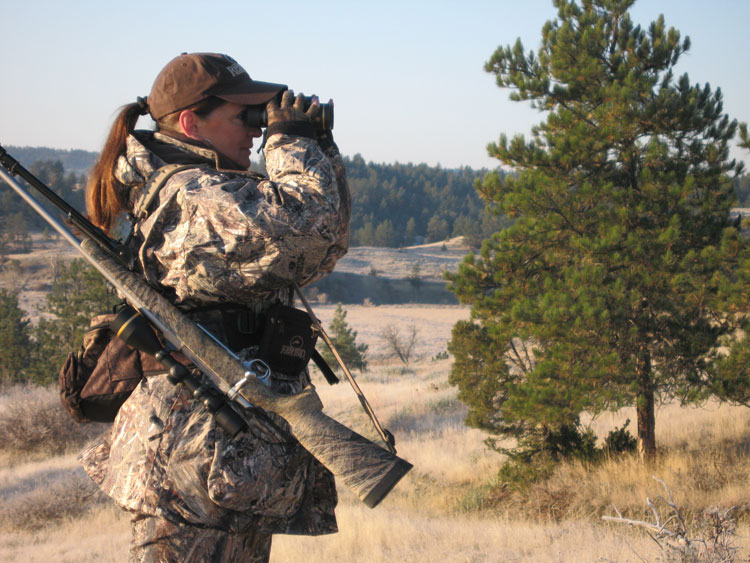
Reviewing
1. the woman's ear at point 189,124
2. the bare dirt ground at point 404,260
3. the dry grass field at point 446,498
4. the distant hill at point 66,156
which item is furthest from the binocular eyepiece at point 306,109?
the distant hill at point 66,156

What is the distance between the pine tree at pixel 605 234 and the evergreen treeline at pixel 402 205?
60420 millimetres

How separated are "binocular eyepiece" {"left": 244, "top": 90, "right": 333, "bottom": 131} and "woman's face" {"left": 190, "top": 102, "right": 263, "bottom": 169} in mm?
42

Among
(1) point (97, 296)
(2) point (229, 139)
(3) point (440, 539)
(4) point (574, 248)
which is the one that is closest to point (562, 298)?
(4) point (574, 248)

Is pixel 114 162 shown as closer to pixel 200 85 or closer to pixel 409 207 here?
pixel 200 85

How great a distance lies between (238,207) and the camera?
1.84 metres

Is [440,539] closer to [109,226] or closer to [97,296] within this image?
[109,226]

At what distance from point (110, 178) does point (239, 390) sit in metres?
0.86

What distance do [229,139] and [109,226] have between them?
0.55 metres

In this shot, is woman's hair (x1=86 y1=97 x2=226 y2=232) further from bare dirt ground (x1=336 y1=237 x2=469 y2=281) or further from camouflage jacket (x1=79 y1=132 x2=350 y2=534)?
bare dirt ground (x1=336 y1=237 x2=469 y2=281)

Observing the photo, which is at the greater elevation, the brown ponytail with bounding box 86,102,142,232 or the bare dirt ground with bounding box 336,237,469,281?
the brown ponytail with bounding box 86,102,142,232

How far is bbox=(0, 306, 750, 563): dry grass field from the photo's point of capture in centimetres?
537

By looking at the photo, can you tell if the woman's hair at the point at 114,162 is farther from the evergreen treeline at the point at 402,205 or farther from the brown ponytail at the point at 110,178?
the evergreen treeline at the point at 402,205

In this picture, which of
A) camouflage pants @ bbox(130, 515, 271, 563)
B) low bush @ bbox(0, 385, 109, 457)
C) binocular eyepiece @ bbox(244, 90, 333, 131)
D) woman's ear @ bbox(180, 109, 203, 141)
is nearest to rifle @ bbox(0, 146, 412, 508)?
camouflage pants @ bbox(130, 515, 271, 563)

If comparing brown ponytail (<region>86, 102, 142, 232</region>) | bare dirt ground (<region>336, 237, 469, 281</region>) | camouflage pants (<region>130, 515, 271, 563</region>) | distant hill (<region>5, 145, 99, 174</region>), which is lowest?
bare dirt ground (<region>336, 237, 469, 281</region>)
